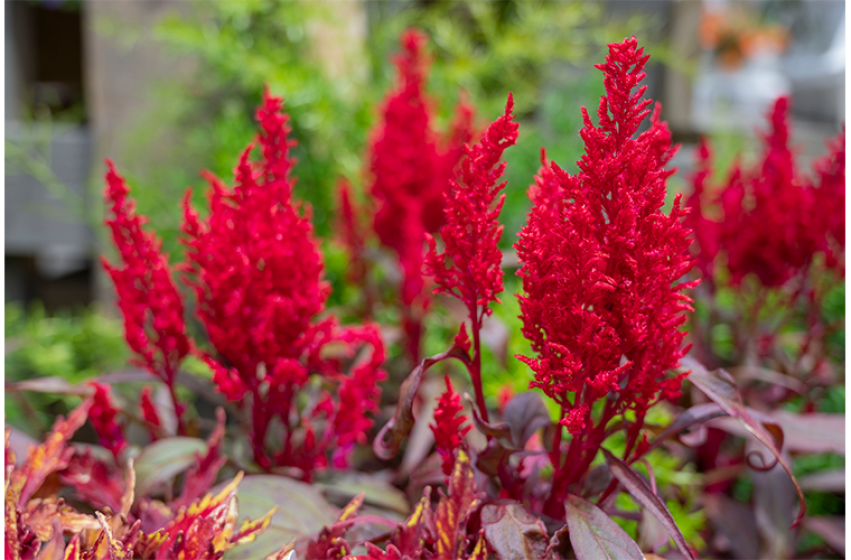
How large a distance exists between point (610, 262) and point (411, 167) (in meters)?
0.56

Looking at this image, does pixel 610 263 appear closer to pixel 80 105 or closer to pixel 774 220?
pixel 774 220

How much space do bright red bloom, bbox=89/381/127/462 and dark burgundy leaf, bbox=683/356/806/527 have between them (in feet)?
1.65

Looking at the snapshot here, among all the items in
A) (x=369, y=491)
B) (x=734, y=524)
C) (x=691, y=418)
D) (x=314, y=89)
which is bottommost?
(x=734, y=524)

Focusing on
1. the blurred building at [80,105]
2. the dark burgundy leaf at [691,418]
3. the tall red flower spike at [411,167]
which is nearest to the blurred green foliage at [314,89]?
the blurred building at [80,105]

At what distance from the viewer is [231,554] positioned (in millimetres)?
456

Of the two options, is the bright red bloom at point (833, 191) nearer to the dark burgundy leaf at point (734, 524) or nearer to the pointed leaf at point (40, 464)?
the dark burgundy leaf at point (734, 524)

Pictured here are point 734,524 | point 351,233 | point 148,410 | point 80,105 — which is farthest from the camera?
point 80,105

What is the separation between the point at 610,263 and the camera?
1.28 feet

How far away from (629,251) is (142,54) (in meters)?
1.50

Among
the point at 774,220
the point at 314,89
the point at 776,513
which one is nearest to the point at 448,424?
the point at 776,513

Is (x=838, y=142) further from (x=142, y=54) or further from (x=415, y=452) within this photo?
(x=142, y=54)

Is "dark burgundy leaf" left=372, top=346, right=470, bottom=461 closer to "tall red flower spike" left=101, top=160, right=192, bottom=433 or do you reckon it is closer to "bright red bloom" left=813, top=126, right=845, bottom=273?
"tall red flower spike" left=101, top=160, right=192, bottom=433

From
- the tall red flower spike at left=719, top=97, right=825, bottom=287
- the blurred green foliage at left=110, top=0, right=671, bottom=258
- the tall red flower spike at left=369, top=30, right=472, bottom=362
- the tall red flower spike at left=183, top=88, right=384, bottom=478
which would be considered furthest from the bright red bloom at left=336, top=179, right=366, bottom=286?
the tall red flower spike at left=719, top=97, right=825, bottom=287

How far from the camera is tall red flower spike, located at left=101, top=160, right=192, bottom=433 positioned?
51 cm
